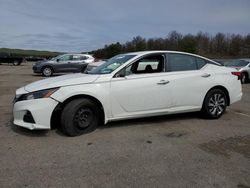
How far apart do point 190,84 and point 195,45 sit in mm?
70880

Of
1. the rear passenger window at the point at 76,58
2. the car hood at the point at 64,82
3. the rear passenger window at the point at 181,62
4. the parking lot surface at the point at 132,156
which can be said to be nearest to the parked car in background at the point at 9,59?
the rear passenger window at the point at 76,58

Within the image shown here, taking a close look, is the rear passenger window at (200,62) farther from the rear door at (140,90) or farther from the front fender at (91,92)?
the front fender at (91,92)

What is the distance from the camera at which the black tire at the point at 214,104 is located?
6.30m

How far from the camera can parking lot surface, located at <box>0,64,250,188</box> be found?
3.45 metres

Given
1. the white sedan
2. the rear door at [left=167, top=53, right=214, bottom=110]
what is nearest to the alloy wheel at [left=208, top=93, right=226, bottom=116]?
the white sedan

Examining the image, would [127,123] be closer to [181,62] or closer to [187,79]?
[187,79]

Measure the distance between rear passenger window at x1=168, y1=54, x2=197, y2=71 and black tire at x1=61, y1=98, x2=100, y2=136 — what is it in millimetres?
1869

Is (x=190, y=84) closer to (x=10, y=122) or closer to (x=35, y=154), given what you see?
(x=35, y=154)

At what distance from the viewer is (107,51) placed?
290ft

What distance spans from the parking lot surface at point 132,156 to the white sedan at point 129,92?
12.7 inches

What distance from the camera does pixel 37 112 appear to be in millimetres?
4840

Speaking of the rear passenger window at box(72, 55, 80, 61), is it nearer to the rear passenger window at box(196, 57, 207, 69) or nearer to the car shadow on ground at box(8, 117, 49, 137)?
the rear passenger window at box(196, 57, 207, 69)

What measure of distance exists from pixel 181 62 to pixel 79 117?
252cm

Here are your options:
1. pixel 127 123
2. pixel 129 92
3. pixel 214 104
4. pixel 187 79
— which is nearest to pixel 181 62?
pixel 187 79
